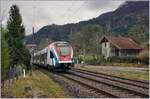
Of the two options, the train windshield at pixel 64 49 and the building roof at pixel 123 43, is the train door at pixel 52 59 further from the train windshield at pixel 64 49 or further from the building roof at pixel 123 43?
the building roof at pixel 123 43

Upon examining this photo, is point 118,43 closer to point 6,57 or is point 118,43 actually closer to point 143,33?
point 143,33

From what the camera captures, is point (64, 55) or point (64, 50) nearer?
point (64, 55)

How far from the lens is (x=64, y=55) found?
A: 38812 mm

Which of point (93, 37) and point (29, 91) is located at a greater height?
point (93, 37)

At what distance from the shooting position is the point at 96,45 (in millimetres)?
103625

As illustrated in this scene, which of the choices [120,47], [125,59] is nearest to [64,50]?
[125,59]

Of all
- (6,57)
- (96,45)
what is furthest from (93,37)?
(6,57)

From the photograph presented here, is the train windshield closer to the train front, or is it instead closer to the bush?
the train front

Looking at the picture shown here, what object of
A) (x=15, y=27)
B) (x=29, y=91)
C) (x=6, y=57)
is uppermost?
(x=15, y=27)

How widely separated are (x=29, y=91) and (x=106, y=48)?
73.4m

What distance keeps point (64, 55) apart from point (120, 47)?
147ft

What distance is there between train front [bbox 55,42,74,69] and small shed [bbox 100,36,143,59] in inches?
1728

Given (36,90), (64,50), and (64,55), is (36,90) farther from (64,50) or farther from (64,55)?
(64,50)

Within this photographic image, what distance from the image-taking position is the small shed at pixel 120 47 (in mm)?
83062
